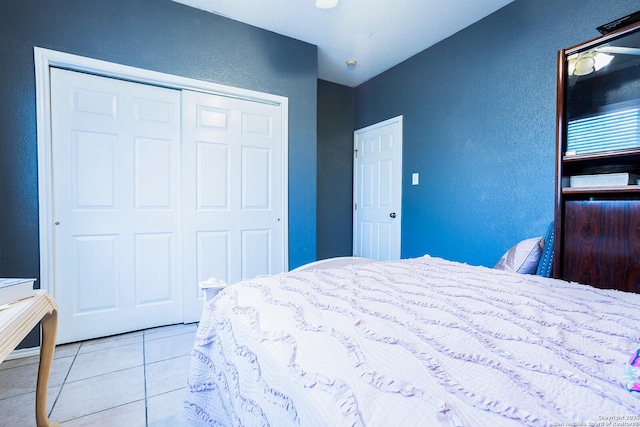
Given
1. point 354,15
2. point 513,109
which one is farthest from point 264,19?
point 513,109

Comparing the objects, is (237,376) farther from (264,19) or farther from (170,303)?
(264,19)

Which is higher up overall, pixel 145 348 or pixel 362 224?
pixel 362 224

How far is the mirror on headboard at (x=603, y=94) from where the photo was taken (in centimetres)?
153

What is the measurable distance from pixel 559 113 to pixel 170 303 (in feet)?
10.0

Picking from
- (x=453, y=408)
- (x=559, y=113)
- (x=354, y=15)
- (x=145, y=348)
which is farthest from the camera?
(x=354, y=15)

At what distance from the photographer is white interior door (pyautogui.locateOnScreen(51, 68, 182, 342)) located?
6.82 ft

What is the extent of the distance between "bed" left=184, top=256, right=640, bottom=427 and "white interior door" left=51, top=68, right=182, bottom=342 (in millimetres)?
1575

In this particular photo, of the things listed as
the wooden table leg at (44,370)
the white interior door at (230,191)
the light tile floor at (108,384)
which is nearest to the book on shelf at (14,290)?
the wooden table leg at (44,370)

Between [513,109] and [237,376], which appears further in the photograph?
[513,109]

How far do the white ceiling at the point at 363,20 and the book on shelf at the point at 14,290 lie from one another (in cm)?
231

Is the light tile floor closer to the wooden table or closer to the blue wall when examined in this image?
the wooden table

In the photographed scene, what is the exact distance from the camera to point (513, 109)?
7.58ft

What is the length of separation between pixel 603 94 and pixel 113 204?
327 cm

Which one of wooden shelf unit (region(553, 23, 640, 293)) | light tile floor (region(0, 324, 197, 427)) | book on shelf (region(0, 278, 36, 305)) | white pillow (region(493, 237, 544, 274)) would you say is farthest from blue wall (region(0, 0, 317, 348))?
wooden shelf unit (region(553, 23, 640, 293))
